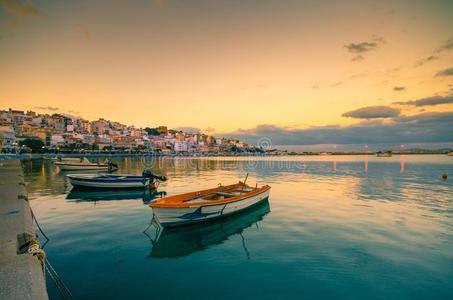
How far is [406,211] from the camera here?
1912 centimetres

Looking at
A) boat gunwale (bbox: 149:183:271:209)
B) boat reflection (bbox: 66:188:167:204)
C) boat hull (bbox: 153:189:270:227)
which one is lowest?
boat reflection (bbox: 66:188:167:204)

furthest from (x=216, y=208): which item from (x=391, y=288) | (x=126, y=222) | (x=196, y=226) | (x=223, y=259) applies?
(x=391, y=288)

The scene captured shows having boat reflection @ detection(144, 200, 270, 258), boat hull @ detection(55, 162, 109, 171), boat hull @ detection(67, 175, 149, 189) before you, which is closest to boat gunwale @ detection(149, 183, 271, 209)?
boat reflection @ detection(144, 200, 270, 258)

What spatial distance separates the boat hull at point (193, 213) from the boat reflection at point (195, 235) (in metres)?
0.39

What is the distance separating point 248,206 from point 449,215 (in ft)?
49.1

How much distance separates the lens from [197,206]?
45.8 feet

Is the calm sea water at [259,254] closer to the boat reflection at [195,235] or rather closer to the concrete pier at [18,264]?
the boat reflection at [195,235]

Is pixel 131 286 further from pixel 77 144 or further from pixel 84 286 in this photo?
pixel 77 144

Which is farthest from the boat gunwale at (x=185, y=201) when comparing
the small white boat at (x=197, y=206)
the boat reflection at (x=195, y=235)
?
the boat reflection at (x=195, y=235)

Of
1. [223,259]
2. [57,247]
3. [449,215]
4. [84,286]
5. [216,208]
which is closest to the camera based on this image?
[84,286]

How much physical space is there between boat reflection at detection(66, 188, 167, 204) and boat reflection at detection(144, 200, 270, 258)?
9.22 m

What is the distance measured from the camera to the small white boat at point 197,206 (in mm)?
13273

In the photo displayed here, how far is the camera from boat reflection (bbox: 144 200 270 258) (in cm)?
1142

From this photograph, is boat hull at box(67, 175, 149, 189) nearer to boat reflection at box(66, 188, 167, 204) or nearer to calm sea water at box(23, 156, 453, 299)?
boat reflection at box(66, 188, 167, 204)
